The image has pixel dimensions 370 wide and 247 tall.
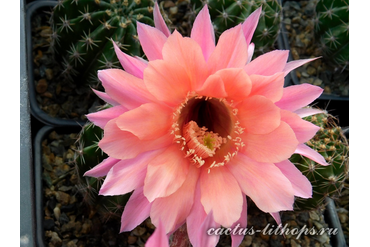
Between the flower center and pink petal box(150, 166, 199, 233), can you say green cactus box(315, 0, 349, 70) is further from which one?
pink petal box(150, 166, 199, 233)

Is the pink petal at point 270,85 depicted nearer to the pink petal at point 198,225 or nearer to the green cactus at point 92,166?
the pink petal at point 198,225

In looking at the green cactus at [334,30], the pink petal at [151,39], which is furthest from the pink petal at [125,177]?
the green cactus at [334,30]

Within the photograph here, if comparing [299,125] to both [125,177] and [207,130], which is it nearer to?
[207,130]

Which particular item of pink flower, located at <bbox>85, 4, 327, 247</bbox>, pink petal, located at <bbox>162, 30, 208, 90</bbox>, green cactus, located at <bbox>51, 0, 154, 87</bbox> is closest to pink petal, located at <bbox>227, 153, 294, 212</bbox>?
pink flower, located at <bbox>85, 4, 327, 247</bbox>

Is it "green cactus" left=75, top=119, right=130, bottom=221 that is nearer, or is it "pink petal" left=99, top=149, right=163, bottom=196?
"pink petal" left=99, top=149, right=163, bottom=196

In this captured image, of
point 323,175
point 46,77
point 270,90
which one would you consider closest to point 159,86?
point 270,90

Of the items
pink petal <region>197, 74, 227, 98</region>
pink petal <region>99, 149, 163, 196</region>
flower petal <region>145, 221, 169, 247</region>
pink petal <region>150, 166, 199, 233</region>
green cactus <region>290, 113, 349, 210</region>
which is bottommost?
green cactus <region>290, 113, 349, 210</region>

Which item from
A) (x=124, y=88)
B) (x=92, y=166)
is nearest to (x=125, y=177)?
(x=124, y=88)
